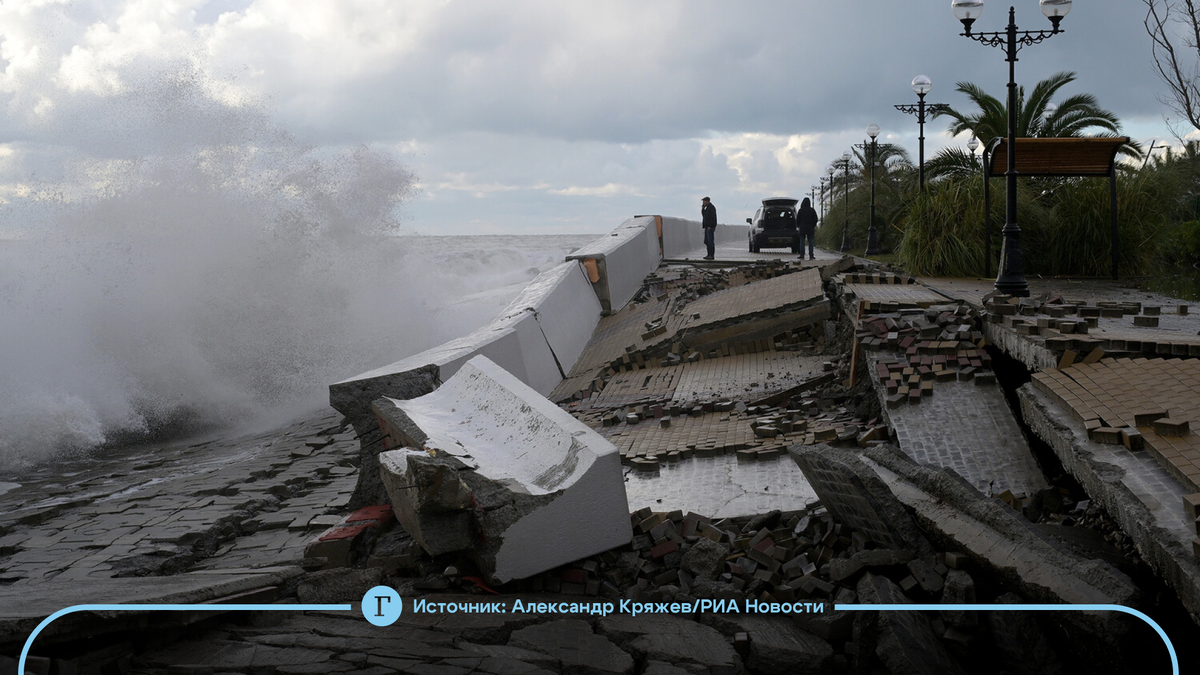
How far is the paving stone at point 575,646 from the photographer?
3537 millimetres

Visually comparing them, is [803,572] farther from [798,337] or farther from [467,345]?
[798,337]

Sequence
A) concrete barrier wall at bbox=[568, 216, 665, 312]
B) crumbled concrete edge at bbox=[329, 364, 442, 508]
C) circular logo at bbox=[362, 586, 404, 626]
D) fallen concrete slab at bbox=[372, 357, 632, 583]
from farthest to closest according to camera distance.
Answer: concrete barrier wall at bbox=[568, 216, 665, 312] < crumbled concrete edge at bbox=[329, 364, 442, 508] < fallen concrete slab at bbox=[372, 357, 632, 583] < circular logo at bbox=[362, 586, 404, 626]

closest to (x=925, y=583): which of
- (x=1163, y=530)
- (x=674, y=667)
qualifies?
(x=1163, y=530)

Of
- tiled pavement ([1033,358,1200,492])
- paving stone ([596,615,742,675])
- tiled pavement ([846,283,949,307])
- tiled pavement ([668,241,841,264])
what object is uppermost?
tiled pavement ([668,241,841,264])

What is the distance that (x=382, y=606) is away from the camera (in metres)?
4.04

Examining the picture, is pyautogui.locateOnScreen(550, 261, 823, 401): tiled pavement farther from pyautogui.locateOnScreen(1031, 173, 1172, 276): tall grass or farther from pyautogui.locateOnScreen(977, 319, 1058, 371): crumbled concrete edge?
pyautogui.locateOnScreen(1031, 173, 1172, 276): tall grass

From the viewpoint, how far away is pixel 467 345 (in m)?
7.77

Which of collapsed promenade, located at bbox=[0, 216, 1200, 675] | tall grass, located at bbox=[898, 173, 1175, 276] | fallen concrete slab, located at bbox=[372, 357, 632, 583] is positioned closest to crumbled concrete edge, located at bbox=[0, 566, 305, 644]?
collapsed promenade, located at bbox=[0, 216, 1200, 675]

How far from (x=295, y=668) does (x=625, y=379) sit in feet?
23.5

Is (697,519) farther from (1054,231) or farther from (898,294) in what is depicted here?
(1054,231)

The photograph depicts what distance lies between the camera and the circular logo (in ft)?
12.9

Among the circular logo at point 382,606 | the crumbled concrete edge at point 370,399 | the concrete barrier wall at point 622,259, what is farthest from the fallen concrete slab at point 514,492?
the concrete barrier wall at point 622,259

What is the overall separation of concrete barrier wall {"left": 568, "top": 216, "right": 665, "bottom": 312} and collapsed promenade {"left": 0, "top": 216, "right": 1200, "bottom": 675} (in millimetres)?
6216

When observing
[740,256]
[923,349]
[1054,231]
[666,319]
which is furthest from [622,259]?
[740,256]
